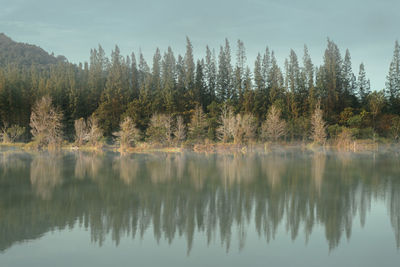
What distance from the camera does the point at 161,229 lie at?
11.1 meters

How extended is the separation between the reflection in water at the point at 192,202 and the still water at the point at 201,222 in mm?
46

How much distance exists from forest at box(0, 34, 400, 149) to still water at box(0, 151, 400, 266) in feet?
100

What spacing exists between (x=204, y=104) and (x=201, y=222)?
203 ft

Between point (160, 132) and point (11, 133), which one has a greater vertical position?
point (160, 132)

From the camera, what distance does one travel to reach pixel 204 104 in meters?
72.8

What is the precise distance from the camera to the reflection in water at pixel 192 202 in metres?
11.1

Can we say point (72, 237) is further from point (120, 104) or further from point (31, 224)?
point (120, 104)

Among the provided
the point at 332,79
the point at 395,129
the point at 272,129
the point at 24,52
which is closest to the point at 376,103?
the point at 395,129

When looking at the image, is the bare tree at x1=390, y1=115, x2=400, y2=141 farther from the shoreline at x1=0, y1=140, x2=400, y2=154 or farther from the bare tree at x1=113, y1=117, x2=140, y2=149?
the bare tree at x1=113, y1=117, x2=140, y2=149

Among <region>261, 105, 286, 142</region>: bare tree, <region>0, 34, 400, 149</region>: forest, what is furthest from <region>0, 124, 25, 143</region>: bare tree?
<region>261, 105, 286, 142</region>: bare tree

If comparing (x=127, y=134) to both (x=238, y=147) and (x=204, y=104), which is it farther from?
(x=204, y=104)

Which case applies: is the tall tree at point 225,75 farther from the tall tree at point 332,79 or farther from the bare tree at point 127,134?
the bare tree at point 127,134

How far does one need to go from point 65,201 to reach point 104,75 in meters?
77.7

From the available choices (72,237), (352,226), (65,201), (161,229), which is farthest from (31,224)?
(352,226)
